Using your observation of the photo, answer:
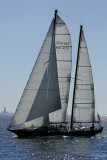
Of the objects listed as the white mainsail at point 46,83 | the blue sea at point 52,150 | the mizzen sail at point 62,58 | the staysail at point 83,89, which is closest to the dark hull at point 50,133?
the blue sea at point 52,150

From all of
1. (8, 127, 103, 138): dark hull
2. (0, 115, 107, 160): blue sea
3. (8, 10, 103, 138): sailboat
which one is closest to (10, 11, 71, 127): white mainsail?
(8, 10, 103, 138): sailboat

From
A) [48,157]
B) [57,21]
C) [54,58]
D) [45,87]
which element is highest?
[57,21]

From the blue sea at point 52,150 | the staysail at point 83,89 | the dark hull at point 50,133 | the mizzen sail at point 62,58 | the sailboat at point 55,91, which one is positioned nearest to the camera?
the blue sea at point 52,150

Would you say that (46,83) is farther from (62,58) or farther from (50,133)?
(50,133)

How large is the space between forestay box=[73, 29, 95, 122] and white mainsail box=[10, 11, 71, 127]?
414 centimetres

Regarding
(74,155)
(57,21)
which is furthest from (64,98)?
(74,155)

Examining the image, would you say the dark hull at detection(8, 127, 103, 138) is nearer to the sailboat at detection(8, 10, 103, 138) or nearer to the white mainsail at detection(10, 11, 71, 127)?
the sailboat at detection(8, 10, 103, 138)

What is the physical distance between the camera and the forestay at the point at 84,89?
66.4 meters

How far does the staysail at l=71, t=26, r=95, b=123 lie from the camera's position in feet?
218

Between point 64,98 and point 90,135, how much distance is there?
844 centimetres

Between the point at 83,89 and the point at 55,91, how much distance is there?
8.30m

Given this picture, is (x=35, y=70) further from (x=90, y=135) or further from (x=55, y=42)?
(x=90, y=135)

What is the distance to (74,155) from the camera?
151 ft

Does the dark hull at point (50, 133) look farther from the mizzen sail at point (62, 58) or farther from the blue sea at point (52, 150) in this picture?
the mizzen sail at point (62, 58)
